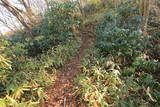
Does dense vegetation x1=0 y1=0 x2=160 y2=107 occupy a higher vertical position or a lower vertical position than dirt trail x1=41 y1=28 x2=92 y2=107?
higher

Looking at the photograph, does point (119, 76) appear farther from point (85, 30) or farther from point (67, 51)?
point (85, 30)

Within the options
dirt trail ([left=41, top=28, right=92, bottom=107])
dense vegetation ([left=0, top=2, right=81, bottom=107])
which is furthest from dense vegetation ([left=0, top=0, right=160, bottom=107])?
dirt trail ([left=41, top=28, right=92, bottom=107])

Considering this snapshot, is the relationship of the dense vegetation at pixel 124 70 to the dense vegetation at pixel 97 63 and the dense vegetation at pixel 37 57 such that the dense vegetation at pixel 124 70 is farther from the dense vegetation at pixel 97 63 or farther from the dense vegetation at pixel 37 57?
the dense vegetation at pixel 37 57

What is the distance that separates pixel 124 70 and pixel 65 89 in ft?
5.53

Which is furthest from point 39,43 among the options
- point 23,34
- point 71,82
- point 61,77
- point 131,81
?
point 131,81

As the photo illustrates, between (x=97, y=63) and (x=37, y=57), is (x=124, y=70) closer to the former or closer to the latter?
(x=97, y=63)

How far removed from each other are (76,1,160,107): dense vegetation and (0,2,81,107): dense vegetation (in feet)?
3.60

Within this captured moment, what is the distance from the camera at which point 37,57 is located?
17.6ft

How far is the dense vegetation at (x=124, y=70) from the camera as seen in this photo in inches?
118

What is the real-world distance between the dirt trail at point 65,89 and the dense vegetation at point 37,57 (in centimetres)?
19

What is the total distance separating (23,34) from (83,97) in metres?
5.01

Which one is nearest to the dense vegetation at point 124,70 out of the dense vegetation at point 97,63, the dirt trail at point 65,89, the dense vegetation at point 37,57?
the dense vegetation at point 97,63

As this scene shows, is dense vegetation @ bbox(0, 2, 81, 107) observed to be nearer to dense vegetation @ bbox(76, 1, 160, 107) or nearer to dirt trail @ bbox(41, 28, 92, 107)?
dirt trail @ bbox(41, 28, 92, 107)

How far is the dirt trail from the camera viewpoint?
3.22 meters
